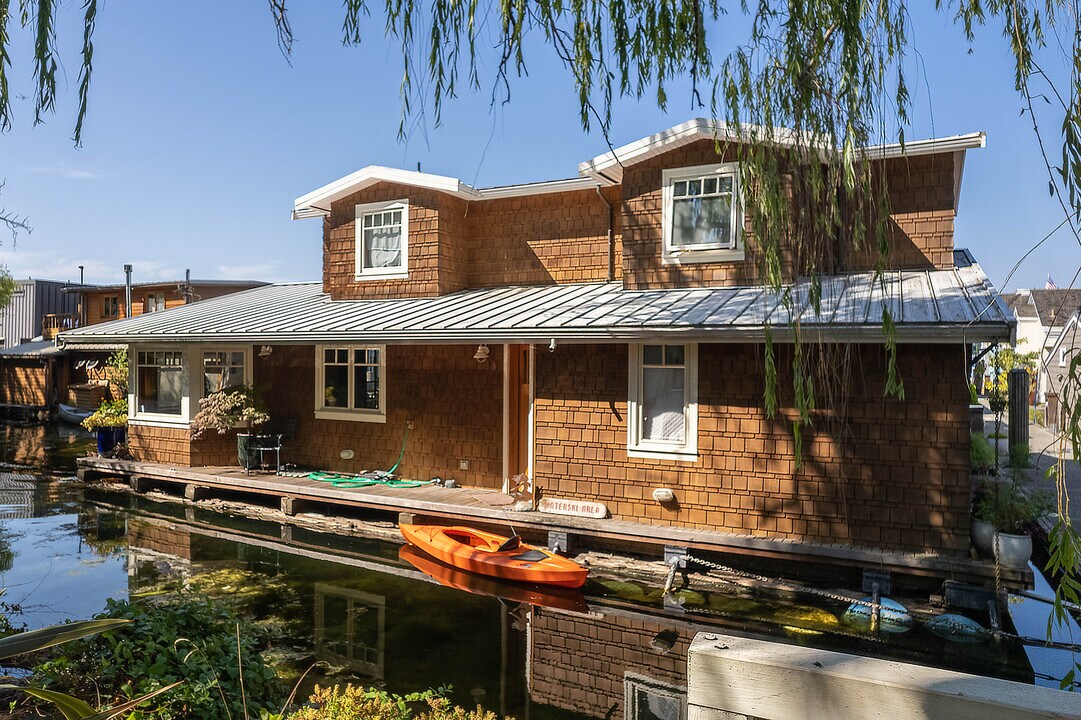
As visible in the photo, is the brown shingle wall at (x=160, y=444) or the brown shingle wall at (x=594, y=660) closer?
the brown shingle wall at (x=594, y=660)

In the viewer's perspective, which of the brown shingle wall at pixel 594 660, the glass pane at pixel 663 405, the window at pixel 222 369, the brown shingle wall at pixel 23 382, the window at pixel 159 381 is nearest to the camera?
the brown shingle wall at pixel 594 660

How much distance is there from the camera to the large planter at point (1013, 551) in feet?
23.4

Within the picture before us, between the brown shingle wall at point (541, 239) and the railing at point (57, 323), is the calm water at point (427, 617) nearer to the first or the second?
the brown shingle wall at point (541, 239)

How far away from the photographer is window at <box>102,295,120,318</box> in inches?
1238

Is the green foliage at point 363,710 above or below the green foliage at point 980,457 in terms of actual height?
below

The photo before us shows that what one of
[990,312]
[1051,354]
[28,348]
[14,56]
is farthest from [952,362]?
[28,348]

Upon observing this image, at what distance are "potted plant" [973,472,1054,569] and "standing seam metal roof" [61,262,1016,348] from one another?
1927 millimetres

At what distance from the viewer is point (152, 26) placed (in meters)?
3.37

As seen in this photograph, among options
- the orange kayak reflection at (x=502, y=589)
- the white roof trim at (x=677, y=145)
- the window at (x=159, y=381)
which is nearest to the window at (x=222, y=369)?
the window at (x=159, y=381)

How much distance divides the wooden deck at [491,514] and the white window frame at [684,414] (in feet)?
3.07

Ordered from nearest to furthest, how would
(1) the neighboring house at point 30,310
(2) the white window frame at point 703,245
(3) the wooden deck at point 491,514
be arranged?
(3) the wooden deck at point 491,514
(2) the white window frame at point 703,245
(1) the neighboring house at point 30,310

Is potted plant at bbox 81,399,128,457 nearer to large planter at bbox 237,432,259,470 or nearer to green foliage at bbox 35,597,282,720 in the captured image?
large planter at bbox 237,432,259,470

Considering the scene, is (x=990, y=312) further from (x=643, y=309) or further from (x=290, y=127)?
(x=290, y=127)

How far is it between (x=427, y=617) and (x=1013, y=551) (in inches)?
240
